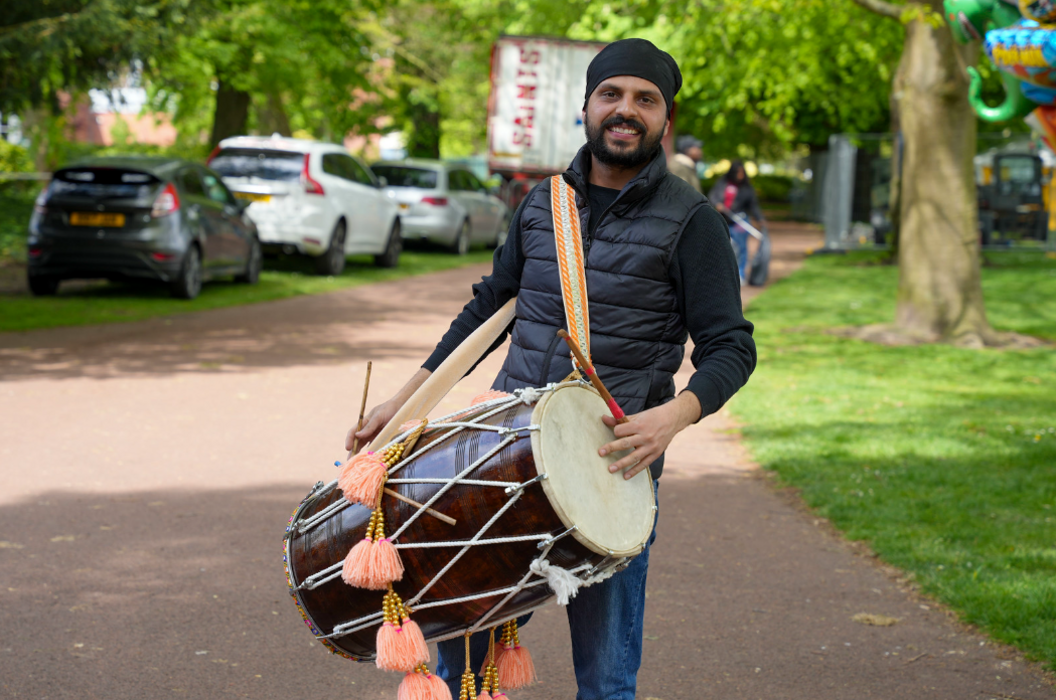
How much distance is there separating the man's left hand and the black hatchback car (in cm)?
1118

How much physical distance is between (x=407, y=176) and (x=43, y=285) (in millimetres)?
9571

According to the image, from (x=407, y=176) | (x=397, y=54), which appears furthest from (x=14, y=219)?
(x=397, y=54)

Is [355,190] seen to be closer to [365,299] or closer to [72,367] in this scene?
[365,299]

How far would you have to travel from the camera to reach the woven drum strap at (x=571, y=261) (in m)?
2.63

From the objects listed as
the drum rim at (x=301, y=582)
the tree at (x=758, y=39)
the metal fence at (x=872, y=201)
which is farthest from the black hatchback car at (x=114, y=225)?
the metal fence at (x=872, y=201)

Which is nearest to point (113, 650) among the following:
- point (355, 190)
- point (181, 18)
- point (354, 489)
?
point (354, 489)

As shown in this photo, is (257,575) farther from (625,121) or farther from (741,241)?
(741,241)

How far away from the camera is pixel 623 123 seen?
2.70 meters

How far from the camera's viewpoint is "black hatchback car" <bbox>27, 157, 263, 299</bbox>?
501 inches

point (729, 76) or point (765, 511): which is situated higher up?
point (729, 76)

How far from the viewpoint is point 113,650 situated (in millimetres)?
3990

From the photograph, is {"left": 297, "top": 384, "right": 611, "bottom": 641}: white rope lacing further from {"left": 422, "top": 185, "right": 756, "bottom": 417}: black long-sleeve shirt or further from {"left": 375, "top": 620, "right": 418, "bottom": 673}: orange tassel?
{"left": 422, "top": 185, "right": 756, "bottom": 417}: black long-sleeve shirt

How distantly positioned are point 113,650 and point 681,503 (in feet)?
10.6

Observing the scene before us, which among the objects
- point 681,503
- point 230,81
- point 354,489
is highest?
point 230,81
